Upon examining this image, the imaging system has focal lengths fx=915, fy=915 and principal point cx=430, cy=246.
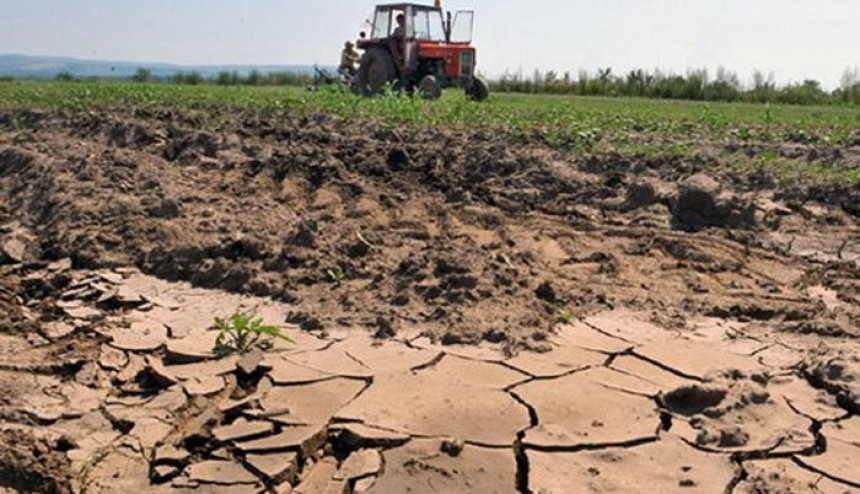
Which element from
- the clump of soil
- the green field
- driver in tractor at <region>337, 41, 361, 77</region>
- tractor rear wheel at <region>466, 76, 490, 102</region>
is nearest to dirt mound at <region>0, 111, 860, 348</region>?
the green field

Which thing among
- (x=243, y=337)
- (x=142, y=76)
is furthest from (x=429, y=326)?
(x=142, y=76)

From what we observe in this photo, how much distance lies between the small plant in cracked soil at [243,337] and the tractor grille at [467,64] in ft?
46.3

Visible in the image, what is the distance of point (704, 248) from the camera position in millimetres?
6188

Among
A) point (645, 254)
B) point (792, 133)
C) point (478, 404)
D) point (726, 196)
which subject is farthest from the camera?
point (792, 133)

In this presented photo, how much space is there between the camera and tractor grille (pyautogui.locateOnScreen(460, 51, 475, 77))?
721 inches

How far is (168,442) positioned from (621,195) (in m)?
4.65

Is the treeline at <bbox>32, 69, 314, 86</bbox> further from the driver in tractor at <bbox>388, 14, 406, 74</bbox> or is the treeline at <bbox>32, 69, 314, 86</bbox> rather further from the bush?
the driver in tractor at <bbox>388, 14, 406, 74</bbox>

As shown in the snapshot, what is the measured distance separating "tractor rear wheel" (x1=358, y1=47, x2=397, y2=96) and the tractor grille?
4.46ft

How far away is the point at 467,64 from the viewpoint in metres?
18.4

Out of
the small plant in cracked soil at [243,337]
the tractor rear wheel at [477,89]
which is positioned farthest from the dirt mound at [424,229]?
the tractor rear wheel at [477,89]

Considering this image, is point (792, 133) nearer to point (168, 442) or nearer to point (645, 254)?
point (645, 254)

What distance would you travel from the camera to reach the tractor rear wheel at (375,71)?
60.2ft

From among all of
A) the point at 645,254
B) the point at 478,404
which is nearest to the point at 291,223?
the point at 645,254

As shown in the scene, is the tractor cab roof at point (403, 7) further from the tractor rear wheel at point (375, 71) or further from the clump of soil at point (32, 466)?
the clump of soil at point (32, 466)
